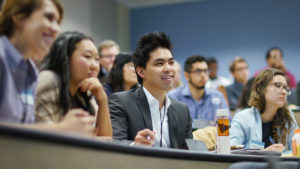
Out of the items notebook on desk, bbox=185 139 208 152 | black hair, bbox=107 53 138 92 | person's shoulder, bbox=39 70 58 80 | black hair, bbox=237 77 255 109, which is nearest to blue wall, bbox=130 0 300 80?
black hair, bbox=237 77 255 109

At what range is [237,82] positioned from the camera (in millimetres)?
Answer: 4703

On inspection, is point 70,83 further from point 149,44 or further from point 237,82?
point 237,82

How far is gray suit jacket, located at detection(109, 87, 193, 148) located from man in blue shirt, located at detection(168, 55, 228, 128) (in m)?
1.49

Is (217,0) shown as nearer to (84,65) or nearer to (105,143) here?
(84,65)

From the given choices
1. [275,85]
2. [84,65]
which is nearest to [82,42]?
[84,65]

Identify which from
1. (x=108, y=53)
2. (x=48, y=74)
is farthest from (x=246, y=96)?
(x=48, y=74)

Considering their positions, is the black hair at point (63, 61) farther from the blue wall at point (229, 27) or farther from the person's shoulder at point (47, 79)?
the blue wall at point (229, 27)

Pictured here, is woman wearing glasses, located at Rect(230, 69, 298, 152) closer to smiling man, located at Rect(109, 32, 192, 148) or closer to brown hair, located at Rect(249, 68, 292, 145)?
brown hair, located at Rect(249, 68, 292, 145)

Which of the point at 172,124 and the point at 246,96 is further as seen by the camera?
the point at 246,96

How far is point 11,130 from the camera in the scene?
0.79m

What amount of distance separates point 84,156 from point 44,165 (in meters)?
0.10

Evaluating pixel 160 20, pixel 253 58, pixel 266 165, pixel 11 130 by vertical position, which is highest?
pixel 160 20

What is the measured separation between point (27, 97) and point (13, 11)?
0.30 metres

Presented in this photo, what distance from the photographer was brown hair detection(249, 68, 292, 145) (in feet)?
8.07
